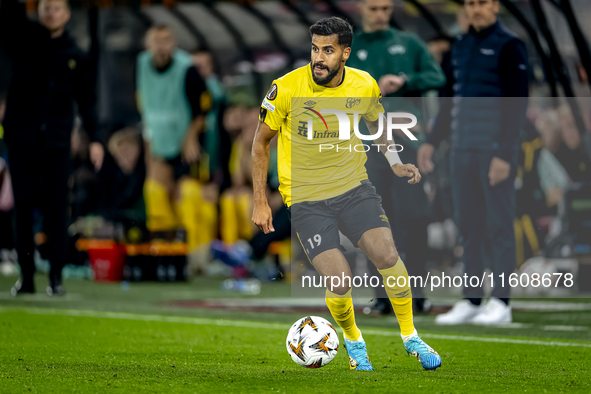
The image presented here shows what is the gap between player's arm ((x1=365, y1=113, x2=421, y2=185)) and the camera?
4879 mm

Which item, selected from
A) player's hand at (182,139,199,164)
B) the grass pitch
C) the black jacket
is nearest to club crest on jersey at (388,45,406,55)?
the grass pitch

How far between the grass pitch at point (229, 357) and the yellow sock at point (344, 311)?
0.62ft

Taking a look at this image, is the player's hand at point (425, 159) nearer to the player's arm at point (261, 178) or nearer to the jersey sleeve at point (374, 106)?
the jersey sleeve at point (374, 106)

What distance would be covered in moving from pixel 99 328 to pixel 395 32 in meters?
3.24

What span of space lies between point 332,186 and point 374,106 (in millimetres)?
503

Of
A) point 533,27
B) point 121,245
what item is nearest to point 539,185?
point 533,27

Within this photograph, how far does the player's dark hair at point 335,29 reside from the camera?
4625mm

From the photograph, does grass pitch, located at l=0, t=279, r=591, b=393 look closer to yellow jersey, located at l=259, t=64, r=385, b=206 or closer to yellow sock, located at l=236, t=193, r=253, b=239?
yellow jersey, located at l=259, t=64, r=385, b=206

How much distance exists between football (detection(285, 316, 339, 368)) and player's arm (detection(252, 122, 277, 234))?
1.79 feet

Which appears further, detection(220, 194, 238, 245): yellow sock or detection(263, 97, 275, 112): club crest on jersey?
detection(220, 194, 238, 245): yellow sock

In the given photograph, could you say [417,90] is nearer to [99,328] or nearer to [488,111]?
[488,111]

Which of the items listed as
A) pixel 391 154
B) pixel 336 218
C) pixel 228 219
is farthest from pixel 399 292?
pixel 228 219

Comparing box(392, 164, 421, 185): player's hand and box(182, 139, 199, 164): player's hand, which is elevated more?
box(392, 164, 421, 185): player's hand

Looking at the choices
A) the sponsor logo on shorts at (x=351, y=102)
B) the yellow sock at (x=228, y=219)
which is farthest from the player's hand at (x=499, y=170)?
the yellow sock at (x=228, y=219)
